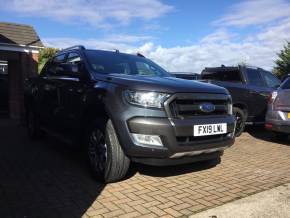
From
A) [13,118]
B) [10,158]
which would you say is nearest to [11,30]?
[13,118]

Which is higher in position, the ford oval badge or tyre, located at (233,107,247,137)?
the ford oval badge

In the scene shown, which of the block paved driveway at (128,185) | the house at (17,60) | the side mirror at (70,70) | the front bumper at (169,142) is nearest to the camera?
the block paved driveway at (128,185)

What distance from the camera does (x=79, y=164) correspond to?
19.3 feet

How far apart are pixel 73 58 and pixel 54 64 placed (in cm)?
92

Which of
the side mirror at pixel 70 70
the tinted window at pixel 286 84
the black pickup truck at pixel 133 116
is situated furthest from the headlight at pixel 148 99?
the tinted window at pixel 286 84

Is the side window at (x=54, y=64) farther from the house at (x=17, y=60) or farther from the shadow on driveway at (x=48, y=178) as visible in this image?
the house at (x=17, y=60)

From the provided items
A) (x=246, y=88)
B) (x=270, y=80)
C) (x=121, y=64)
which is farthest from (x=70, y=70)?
(x=270, y=80)

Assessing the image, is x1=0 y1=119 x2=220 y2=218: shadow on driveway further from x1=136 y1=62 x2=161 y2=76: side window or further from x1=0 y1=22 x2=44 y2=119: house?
x1=0 y1=22 x2=44 y2=119: house

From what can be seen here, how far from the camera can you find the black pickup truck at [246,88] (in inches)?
345

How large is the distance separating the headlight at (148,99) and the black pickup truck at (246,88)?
457cm

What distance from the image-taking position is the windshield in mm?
5523

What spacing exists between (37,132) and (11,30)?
683cm

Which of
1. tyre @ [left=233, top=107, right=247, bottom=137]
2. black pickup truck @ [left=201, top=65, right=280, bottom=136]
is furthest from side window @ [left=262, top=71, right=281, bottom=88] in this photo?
tyre @ [left=233, top=107, right=247, bottom=137]

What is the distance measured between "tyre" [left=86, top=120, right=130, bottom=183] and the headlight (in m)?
0.47
